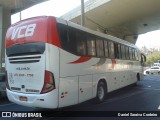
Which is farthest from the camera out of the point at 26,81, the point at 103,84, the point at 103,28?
the point at 103,28

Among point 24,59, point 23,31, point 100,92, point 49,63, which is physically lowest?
point 100,92

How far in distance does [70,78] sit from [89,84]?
1609 millimetres

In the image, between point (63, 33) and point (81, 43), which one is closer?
point (63, 33)

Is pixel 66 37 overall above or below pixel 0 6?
below

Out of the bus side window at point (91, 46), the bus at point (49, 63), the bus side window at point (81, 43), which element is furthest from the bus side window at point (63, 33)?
the bus side window at point (91, 46)

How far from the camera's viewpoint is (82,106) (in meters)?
11.0

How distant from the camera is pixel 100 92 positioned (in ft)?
38.8

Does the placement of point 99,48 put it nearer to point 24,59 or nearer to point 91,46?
point 91,46

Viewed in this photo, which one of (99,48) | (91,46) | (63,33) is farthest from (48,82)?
(99,48)

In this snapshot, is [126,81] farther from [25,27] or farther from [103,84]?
[25,27]

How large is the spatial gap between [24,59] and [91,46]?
3248 millimetres

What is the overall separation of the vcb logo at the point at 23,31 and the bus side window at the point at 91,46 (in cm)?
271

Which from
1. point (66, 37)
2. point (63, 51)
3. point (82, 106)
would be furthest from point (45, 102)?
point (82, 106)

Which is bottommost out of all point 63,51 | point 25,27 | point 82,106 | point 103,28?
point 82,106
